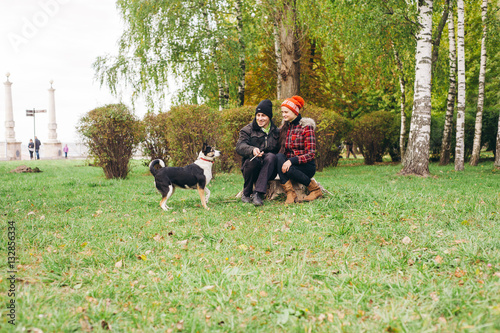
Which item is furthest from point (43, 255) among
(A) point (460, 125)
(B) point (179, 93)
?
(A) point (460, 125)

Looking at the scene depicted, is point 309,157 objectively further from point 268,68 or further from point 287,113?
point 268,68

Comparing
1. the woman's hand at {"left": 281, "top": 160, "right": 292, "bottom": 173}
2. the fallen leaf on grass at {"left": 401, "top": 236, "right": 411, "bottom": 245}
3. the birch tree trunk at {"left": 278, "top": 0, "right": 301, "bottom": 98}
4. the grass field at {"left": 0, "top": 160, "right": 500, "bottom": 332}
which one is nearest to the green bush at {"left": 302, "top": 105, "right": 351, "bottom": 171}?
the birch tree trunk at {"left": 278, "top": 0, "right": 301, "bottom": 98}

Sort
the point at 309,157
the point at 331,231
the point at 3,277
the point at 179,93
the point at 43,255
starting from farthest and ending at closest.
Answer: the point at 179,93, the point at 309,157, the point at 331,231, the point at 43,255, the point at 3,277

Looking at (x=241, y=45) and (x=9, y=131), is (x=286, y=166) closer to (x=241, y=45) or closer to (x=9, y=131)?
(x=241, y=45)

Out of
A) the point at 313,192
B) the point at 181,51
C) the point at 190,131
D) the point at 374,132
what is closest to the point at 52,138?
the point at 181,51

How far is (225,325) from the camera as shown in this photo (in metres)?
2.52

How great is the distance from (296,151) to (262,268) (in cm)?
324

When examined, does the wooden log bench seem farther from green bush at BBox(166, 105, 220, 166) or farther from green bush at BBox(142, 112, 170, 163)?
green bush at BBox(142, 112, 170, 163)

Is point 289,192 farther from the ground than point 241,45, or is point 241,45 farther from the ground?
point 241,45

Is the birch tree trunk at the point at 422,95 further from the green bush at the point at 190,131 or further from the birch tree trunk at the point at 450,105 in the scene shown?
the green bush at the point at 190,131

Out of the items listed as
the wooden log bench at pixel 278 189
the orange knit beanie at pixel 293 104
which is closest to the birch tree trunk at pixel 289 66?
the wooden log bench at pixel 278 189

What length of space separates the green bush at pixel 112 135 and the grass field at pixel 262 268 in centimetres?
524

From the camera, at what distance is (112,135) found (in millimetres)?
11352

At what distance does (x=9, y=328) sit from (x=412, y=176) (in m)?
10.3
